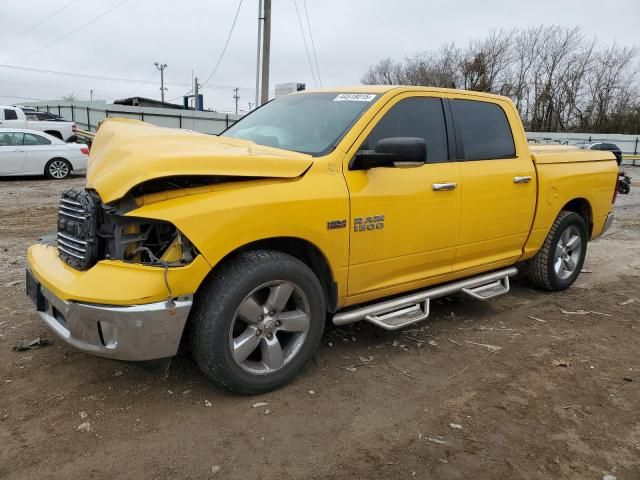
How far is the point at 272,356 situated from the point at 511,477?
4.70ft

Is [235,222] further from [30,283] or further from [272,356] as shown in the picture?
[30,283]

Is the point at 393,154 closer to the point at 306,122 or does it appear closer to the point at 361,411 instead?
the point at 306,122

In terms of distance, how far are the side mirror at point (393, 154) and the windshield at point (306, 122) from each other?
222 millimetres

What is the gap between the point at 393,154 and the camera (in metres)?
3.30

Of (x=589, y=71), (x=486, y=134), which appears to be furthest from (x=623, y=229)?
(x=589, y=71)

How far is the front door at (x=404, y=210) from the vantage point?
3465 mm

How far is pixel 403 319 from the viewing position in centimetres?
379

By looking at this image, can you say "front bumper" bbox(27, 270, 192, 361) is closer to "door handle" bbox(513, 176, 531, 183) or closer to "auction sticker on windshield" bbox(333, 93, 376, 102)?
"auction sticker on windshield" bbox(333, 93, 376, 102)

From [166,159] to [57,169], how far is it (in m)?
13.1

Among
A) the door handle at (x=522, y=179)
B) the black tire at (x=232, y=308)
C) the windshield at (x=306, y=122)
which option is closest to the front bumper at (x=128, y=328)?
the black tire at (x=232, y=308)

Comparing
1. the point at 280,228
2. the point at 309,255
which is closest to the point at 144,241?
the point at 280,228

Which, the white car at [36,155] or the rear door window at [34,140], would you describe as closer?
the white car at [36,155]

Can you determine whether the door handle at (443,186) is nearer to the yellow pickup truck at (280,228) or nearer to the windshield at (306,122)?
the yellow pickup truck at (280,228)

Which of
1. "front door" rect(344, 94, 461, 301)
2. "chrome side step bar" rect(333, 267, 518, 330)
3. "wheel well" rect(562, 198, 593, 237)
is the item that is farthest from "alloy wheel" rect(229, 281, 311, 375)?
"wheel well" rect(562, 198, 593, 237)
